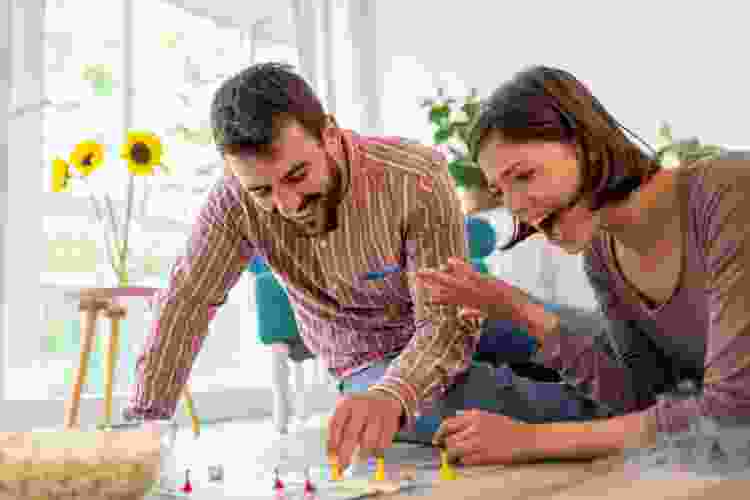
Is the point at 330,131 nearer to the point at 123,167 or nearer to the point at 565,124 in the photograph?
the point at 565,124

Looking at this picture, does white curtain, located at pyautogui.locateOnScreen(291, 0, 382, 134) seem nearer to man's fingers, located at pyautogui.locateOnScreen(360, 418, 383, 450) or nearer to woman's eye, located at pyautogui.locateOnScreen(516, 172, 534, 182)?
woman's eye, located at pyautogui.locateOnScreen(516, 172, 534, 182)

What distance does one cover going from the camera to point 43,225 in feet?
12.3

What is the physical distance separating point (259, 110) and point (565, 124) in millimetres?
507

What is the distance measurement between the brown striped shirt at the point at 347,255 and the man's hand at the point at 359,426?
12.4 inches

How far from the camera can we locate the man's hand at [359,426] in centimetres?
135

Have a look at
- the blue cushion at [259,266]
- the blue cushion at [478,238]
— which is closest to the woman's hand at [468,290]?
the blue cushion at [259,266]

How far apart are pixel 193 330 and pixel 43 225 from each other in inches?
81.0

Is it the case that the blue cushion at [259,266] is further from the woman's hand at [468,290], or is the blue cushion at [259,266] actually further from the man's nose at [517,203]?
the man's nose at [517,203]

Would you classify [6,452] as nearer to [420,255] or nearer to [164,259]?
[420,255]

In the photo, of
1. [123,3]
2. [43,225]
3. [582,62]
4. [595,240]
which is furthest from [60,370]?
[582,62]

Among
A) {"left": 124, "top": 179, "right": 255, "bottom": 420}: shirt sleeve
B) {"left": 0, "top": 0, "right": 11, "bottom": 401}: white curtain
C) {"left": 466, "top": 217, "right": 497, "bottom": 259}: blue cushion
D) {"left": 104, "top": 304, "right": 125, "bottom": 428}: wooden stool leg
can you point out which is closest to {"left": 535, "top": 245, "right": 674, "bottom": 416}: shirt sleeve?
{"left": 124, "top": 179, "right": 255, "bottom": 420}: shirt sleeve

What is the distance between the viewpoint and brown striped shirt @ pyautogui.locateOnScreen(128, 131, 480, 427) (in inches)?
71.6

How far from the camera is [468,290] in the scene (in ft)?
5.24

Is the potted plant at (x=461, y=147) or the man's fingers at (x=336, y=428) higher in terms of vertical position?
the potted plant at (x=461, y=147)
